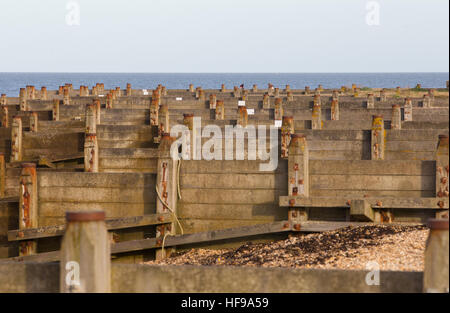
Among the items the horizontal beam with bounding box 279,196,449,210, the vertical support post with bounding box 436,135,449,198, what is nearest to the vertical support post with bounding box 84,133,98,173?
the horizontal beam with bounding box 279,196,449,210

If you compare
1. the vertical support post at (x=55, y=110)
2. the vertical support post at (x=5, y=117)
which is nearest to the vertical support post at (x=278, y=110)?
the vertical support post at (x=55, y=110)

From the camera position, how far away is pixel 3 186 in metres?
20.2

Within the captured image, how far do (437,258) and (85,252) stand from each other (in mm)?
4063

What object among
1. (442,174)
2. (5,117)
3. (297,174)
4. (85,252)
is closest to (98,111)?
(5,117)

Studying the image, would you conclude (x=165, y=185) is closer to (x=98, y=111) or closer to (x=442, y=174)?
(x=442, y=174)

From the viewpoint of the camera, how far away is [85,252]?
8.74 metres

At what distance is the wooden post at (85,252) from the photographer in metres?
8.69

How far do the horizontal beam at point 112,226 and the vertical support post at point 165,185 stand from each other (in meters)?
0.18

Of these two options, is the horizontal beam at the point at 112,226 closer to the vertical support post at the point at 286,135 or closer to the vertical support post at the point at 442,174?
the vertical support post at the point at 286,135

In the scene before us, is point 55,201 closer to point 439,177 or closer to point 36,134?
point 36,134

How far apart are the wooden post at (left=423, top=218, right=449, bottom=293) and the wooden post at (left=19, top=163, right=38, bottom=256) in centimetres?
1129

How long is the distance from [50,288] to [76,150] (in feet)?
50.8
